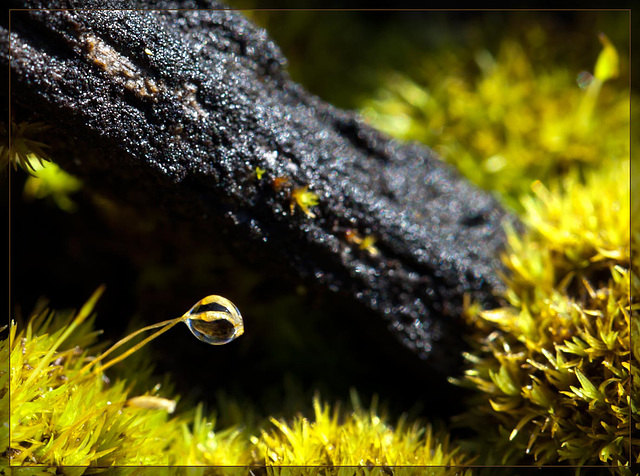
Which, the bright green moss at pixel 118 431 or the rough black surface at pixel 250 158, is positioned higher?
the rough black surface at pixel 250 158

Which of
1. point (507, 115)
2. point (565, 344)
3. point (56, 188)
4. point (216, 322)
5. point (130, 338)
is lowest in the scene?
point (130, 338)

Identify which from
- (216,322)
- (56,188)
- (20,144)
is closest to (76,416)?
(216,322)

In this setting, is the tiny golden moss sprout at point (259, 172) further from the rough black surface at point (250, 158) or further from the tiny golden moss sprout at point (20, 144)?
the tiny golden moss sprout at point (20, 144)

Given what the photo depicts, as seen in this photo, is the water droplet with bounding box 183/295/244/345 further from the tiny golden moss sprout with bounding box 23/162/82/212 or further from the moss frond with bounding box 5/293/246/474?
the tiny golden moss sprout with bounding box 23/162/82/212

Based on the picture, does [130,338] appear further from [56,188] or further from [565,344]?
[565,344]

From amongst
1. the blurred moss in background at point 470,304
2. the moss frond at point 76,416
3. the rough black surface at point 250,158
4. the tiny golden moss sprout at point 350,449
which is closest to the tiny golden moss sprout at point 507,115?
the blurred moss in background at point 470,304

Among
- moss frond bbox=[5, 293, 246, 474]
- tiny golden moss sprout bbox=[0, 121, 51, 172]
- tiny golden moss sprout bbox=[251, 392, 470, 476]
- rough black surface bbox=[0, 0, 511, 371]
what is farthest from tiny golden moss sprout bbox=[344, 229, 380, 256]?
tiny golden moss sprout bbox=[0, 121, 51, 172]
